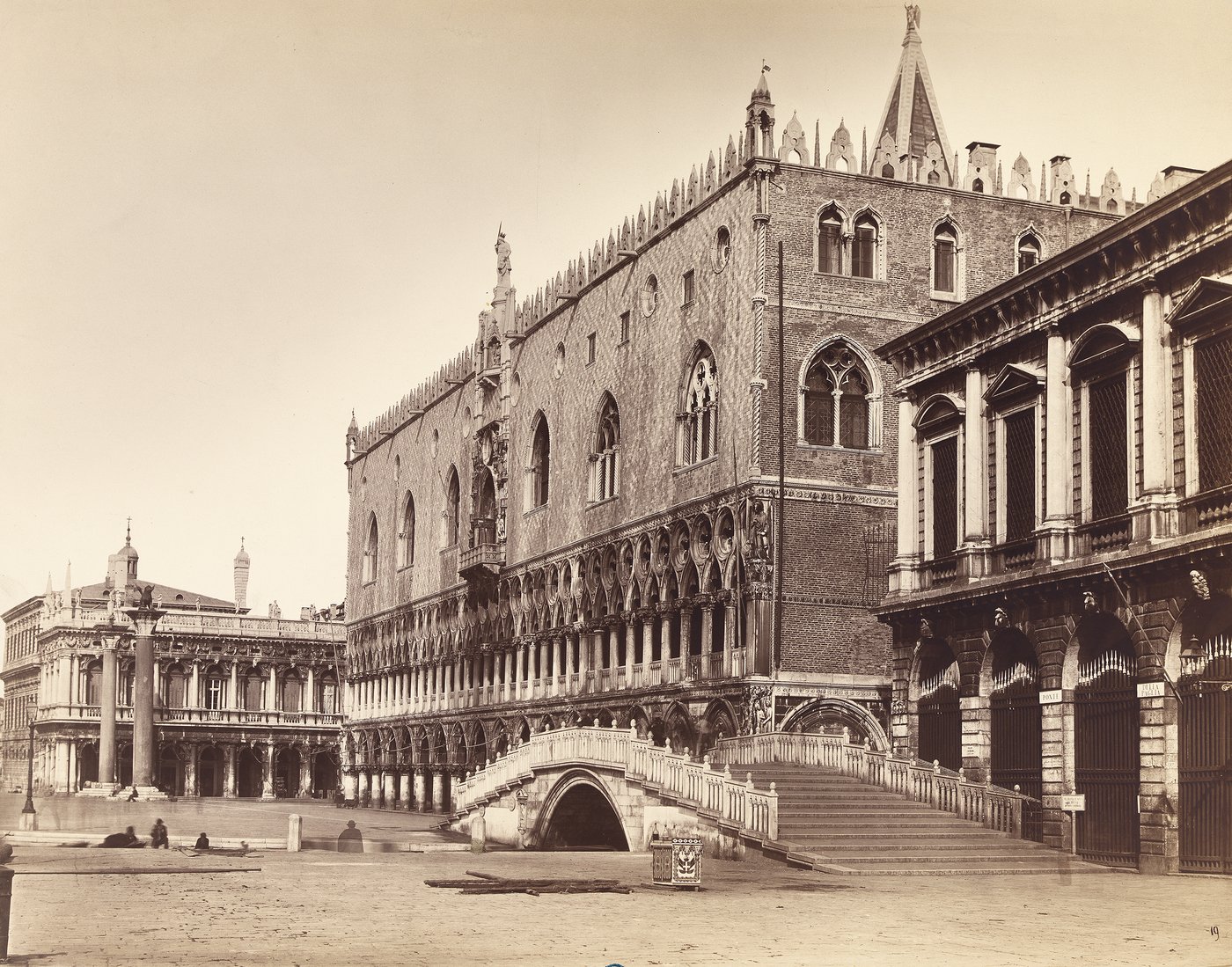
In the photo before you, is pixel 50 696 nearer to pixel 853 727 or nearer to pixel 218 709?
pixel 218 709

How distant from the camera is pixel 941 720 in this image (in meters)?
34.7

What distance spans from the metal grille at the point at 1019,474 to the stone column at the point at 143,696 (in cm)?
4124

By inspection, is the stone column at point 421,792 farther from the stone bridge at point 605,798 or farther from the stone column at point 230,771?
the stone column at point 230,771

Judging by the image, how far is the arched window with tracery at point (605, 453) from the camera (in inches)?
2066

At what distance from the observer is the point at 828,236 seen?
4444cm

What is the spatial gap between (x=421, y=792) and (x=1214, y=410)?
46720 millimetres

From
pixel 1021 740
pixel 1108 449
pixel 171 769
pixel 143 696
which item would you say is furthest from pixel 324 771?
pixel 1108 449

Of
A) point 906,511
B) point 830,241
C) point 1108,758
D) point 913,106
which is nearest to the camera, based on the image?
point 1108,758

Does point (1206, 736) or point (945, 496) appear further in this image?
point (945, 496)

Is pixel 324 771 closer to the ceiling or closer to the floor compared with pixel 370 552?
closer to the floor

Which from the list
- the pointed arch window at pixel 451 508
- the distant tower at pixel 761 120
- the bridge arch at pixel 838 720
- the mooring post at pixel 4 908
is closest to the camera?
the mooring post at pixel 4 908

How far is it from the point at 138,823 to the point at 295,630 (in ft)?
155

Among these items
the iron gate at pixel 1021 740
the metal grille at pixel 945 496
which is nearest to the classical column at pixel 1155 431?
the iron gate at pixel 1021 740

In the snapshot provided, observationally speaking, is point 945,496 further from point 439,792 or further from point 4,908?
point 439,792
